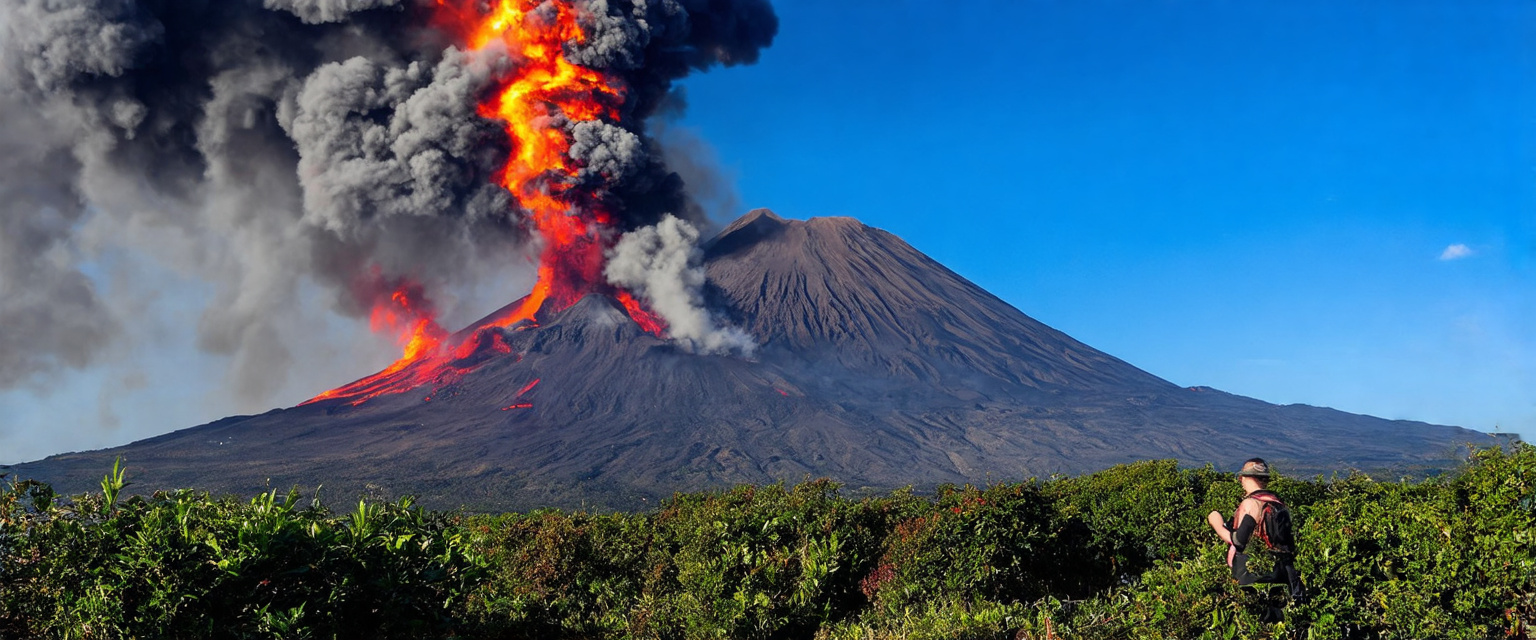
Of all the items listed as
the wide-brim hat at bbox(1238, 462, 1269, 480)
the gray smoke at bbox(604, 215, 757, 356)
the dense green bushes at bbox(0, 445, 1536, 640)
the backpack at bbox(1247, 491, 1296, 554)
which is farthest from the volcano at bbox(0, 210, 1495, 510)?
the backpack at bbox(1247, 491, 1296, 554)

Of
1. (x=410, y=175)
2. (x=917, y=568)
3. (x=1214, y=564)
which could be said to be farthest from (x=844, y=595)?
(x=410, y=175)

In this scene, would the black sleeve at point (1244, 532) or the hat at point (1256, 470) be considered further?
the hat at point (1256, 470)

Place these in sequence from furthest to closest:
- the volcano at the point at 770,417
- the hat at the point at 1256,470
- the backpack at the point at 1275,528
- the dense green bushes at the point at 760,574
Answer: the volcano at the point at 770,417 < the hat at the point at 1256,470 < the backpack at the point at 1275,528 < the dense green bushes at the point at 760,574

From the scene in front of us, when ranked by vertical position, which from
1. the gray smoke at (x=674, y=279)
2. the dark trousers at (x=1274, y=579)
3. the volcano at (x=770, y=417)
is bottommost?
the dark trousers at (x=1274, y=579)

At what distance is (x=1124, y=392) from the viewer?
115438 mm

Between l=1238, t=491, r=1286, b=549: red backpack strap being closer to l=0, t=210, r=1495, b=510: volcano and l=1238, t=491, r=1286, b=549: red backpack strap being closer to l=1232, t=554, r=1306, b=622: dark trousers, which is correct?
l=1232, t=554, r=1306, b=622: dark trousers

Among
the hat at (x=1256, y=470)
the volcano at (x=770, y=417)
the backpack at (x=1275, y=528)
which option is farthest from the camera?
the volcano at (x=770, y=417)

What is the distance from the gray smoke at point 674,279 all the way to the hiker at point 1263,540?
95.9 metres

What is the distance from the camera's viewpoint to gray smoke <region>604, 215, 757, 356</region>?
103875 mm

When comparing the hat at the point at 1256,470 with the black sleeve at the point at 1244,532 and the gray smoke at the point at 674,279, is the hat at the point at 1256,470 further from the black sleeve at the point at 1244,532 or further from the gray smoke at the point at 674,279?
the gray smoke at the point at 674,279

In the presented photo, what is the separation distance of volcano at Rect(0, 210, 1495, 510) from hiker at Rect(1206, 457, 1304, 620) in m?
61.0

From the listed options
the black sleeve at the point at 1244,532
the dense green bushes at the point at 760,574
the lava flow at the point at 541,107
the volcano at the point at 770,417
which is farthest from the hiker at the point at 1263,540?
the lava flow at the point at 541,107

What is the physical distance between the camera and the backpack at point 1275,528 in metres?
7.88

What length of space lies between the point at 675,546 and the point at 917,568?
4671 mm
